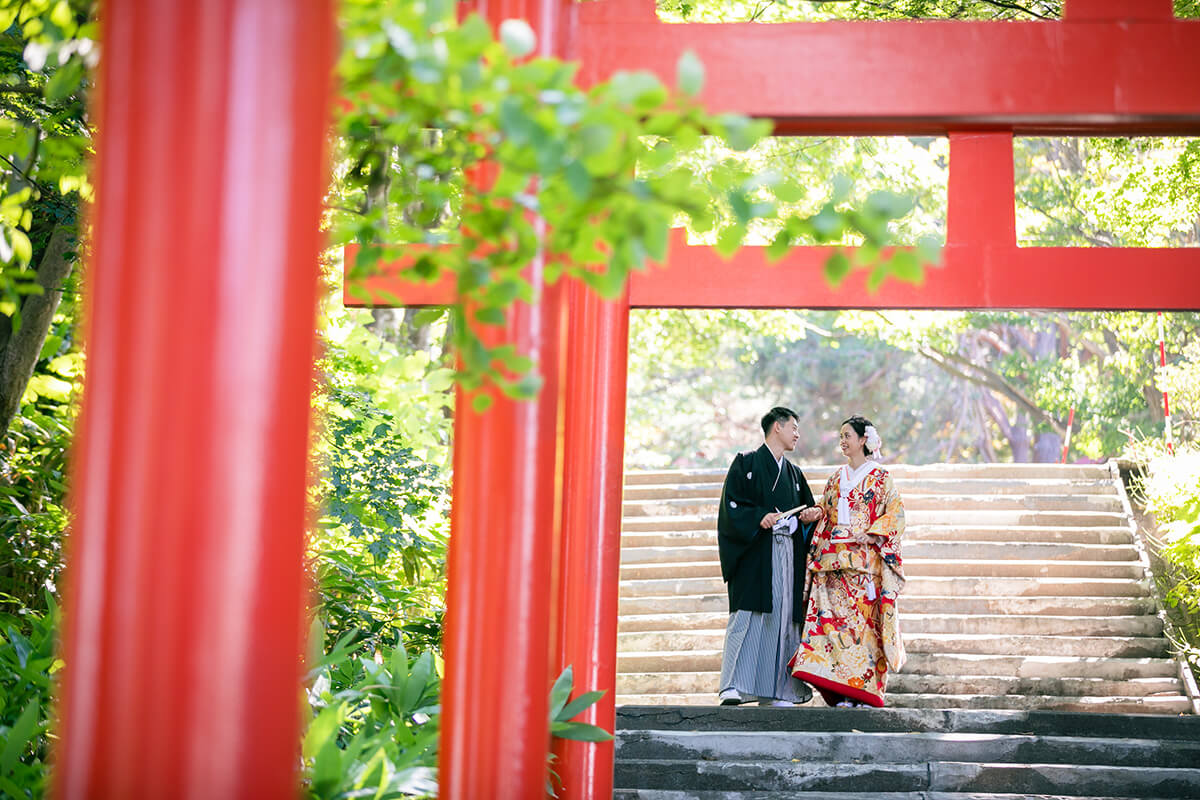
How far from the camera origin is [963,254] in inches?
184

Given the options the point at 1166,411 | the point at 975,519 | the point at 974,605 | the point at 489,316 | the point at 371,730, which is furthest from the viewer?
the point at 1166,411

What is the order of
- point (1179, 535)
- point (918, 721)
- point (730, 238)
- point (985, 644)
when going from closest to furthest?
point (730, 238) < point (918, 721) < point (985, 644) < point (1179, 535)

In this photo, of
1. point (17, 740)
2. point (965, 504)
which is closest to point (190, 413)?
point (17, 740)

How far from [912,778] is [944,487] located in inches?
207

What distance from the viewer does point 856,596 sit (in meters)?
6.28

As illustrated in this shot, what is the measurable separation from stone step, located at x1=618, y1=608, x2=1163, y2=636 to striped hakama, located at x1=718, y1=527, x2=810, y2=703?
0.88m

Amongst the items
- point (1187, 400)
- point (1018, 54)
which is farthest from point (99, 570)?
point (1187, 400)

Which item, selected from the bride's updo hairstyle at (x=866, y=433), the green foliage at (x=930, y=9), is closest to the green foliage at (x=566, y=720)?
the bride's updo hairstyle at (x=866, y=433)

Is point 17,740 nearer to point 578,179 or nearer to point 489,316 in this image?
point 489,316

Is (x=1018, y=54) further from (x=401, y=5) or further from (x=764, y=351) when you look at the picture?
(x=764, y=351)

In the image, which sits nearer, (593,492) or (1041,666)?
(593,492)

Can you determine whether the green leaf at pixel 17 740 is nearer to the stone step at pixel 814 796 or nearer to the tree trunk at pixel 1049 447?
the stone step at pixel 814 796

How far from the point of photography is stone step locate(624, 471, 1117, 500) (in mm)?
9922

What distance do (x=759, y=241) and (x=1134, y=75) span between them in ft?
21.2
